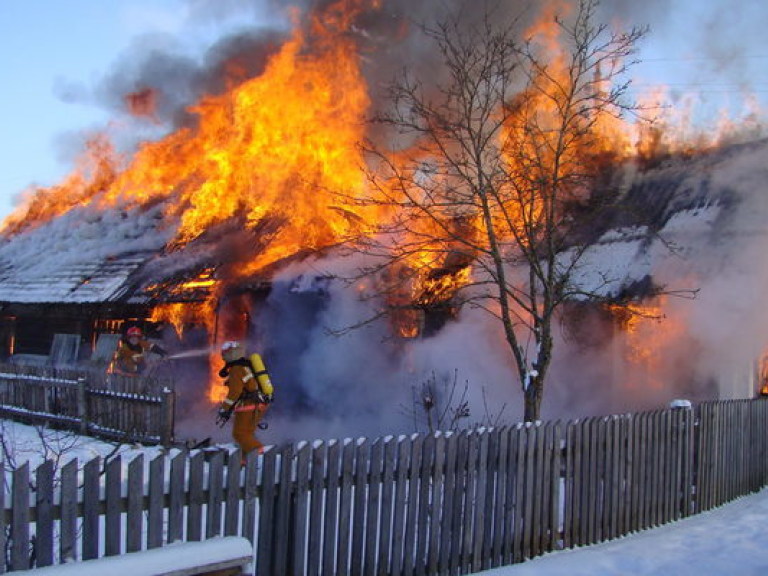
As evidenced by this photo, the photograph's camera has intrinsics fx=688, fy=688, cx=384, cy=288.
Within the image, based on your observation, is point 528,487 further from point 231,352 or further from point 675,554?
point 231,352

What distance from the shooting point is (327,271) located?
14.1 meters

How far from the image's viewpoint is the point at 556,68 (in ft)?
42.3

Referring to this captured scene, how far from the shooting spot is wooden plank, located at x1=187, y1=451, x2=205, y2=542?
13.1 ft

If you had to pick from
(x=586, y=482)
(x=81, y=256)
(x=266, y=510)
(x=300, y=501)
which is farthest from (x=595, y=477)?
(x=81, y=256)

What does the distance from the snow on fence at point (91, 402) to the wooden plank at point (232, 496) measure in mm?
6078

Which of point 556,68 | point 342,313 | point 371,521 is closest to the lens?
point 371,521

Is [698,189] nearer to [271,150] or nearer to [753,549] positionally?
[753,549]

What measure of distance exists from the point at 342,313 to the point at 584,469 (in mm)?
8049

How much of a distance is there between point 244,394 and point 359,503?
153 inches

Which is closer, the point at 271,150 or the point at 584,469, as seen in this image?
the point at 584,469

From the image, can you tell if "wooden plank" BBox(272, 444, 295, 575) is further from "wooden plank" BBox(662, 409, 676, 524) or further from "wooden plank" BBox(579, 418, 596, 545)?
"wooden plank" BBox(662, 409, 676, 524)

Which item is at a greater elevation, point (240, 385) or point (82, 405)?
point (240, 385)

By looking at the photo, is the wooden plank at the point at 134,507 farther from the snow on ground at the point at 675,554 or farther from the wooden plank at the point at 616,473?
the wooden plank at the point at 616,473

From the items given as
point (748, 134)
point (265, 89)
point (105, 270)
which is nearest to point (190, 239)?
point (105, 270)
